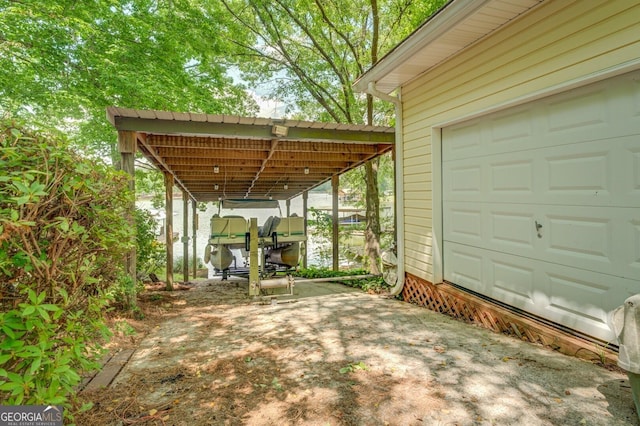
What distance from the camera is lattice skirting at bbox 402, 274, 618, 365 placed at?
2.76 m

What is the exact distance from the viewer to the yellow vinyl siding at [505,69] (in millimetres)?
2543

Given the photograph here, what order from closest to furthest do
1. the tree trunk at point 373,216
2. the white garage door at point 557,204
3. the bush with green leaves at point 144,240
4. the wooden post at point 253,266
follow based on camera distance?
1. the white garage door at point 557,204
2. the wooden post at point 253,266
3. the bush with green leaves at point 144,240
4. the tree trunk at point 373,216

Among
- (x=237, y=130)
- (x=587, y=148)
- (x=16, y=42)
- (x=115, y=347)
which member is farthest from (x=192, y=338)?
(x=16, y=42)

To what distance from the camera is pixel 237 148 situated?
20.4ft

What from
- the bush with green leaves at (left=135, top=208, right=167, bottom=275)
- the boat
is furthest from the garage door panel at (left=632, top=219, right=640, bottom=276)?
the bush with green leaves at (left=135, top=208, right=167, bottom=275)

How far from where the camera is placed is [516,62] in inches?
129

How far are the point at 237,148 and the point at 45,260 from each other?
16.0 feet

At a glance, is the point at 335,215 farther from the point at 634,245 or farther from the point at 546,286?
the point at 634,245

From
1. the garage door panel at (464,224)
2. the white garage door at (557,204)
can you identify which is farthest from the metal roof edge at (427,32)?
the garage door panel at (464,224)

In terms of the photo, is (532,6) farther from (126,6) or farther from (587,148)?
(126,6)

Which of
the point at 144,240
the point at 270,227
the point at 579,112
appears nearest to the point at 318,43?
the point at 270,227

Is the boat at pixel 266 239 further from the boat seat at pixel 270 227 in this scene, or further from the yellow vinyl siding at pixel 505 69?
the yellow vinyl siding at pixel 505 69

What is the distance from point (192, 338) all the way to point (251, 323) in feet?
2.40

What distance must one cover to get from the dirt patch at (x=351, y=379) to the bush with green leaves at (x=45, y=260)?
0.77 metres
